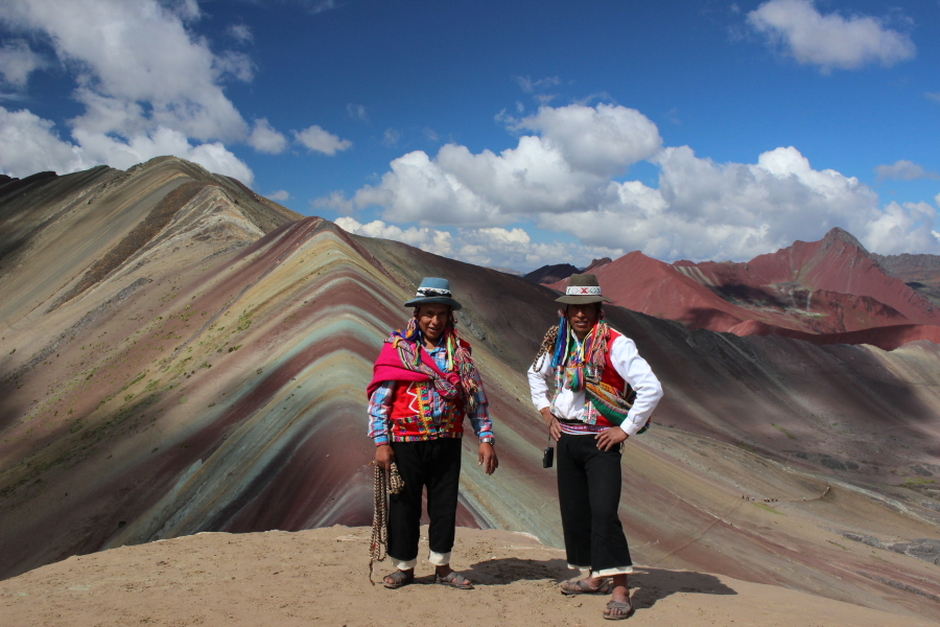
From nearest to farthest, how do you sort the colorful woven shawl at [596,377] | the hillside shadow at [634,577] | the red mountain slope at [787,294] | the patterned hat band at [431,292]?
the colorful woven shawl at [596,377] < the patterned hat band at [431,292] < the hillside shadow at [634,577] < the red mountain slope at [787,294]

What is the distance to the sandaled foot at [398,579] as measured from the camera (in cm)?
373

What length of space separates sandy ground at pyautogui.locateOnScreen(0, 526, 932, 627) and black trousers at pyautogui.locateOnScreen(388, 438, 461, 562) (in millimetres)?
251

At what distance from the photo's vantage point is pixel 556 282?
7469 cm

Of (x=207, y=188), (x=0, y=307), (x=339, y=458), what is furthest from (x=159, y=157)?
(x=339, y=458)

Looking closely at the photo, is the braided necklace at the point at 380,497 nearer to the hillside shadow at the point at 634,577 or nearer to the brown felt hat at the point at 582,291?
the hillside shadow at the point at 634,577

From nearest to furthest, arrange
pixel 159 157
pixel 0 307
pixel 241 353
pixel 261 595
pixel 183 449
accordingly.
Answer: pixel 261 595
pixel 183 449
pixel 241 353
pixel 0 307
pixel 159 157

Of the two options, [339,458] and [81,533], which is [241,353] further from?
[339,458]

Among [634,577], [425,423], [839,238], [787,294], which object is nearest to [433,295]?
[425,423]

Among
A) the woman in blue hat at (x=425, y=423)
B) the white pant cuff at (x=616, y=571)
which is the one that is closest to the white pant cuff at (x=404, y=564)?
the woman in blue hat at (x=425, y=423)

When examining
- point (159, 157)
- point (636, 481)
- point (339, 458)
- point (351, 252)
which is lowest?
point (636, 481)

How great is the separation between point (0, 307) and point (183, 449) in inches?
1023

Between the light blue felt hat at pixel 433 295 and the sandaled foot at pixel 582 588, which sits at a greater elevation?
the light blue felt hat at pixel 433 295

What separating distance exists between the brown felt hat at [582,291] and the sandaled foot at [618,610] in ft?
Result: 5.09

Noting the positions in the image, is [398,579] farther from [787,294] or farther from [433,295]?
[787,294]
